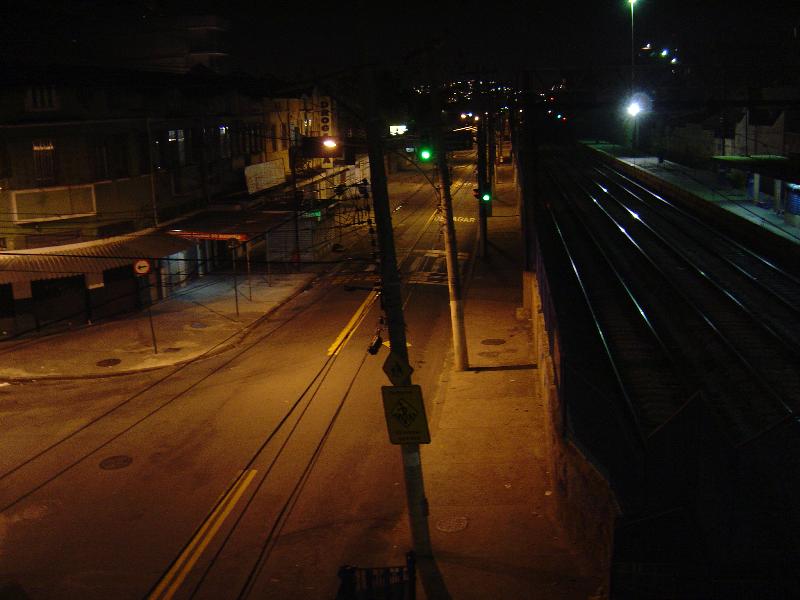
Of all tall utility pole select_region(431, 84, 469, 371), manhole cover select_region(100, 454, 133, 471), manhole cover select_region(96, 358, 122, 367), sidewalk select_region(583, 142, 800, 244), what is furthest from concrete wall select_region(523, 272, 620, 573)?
sidewalk select_region(583, 142, 800, 244)

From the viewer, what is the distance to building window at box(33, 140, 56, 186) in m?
25.6

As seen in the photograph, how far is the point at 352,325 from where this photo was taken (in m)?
26.5

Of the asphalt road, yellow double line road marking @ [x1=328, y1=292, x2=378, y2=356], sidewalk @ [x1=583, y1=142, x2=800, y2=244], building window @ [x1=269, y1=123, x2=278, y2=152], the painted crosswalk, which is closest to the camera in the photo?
the asphalt road

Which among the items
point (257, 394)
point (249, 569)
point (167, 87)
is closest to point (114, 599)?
point (249, 569)

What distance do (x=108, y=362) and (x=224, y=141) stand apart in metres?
16.5

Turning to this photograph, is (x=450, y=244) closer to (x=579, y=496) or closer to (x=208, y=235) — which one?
(x=579, y=496)

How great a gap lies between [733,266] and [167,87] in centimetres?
2136

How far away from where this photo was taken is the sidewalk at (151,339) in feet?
74.5

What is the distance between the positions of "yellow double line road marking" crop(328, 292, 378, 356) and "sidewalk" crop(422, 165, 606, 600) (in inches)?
148

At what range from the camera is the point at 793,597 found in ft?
24.3

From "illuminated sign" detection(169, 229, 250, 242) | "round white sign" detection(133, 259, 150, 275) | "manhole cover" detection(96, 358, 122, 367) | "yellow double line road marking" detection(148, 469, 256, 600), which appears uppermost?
"illuminated sign" detection(169, 229, 250, 242)

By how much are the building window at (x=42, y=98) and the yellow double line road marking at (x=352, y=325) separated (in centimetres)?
1162

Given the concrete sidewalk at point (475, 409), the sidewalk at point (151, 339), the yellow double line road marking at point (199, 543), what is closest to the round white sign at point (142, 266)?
the sidewalk at point (151, 339)

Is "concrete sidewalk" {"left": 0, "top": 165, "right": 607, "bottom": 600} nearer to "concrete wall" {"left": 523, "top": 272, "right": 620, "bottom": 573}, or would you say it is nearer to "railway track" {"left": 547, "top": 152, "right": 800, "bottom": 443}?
"concrete wall" {"left": 523, "top": 272, "right": 620, "bottom": 573}
